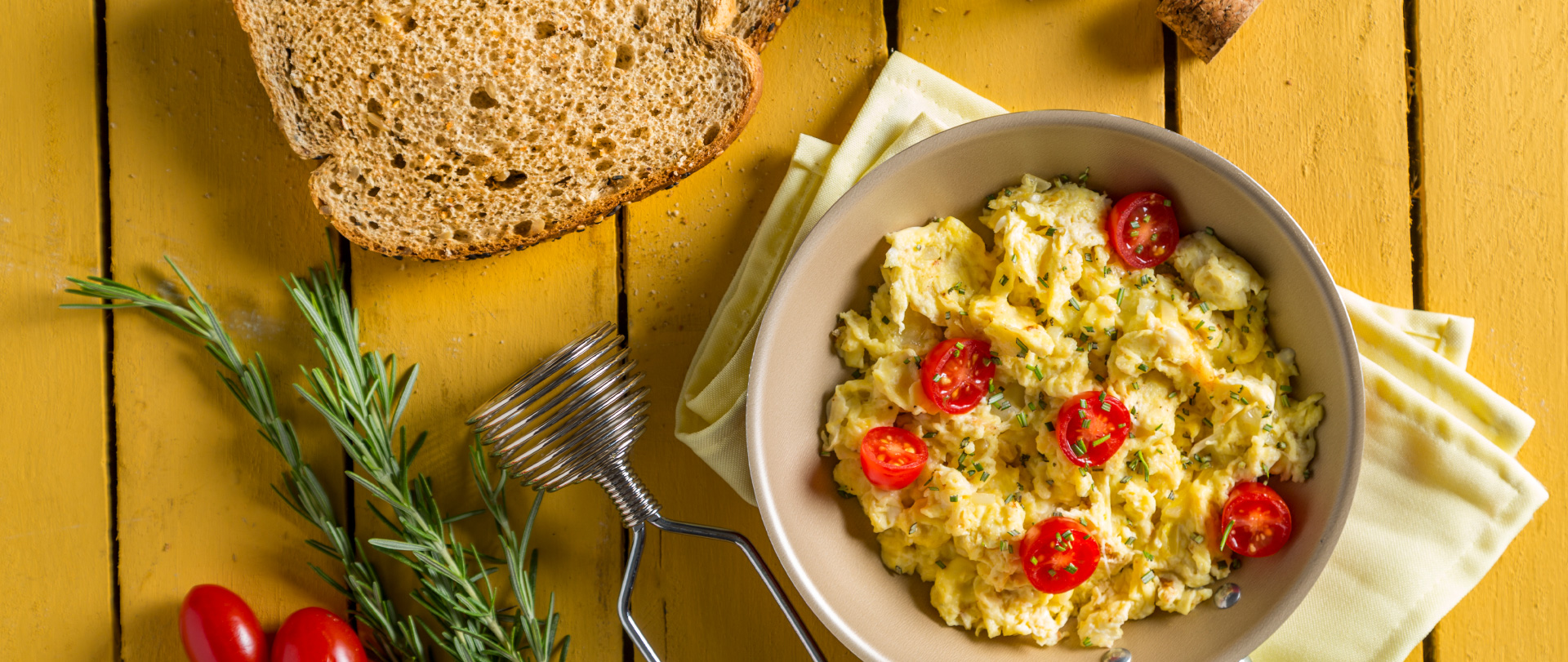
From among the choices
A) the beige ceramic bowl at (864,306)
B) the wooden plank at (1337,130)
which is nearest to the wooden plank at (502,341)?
the beige ceramic bowl at (864,306)

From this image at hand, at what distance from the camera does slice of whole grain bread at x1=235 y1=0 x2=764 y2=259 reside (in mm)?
1879

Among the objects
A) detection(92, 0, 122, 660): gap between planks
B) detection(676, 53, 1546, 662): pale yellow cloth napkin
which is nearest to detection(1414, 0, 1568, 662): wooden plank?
detection(676, 53, 1546, 662): pale yellow cloth napkin

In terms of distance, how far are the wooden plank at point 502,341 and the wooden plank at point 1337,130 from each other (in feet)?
4.83

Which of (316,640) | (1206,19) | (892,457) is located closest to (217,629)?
(316,640)

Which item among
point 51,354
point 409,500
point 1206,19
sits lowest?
point 51,354

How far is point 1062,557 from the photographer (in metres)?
1.62

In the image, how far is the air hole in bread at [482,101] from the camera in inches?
75.2

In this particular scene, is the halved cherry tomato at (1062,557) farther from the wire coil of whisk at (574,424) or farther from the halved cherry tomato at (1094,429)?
the wire coil of whisk at (574,424)

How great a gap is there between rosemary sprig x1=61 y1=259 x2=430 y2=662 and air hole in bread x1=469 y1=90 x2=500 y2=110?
74 cm

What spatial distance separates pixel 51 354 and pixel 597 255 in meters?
1.31

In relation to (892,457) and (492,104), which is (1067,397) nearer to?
(892,457)

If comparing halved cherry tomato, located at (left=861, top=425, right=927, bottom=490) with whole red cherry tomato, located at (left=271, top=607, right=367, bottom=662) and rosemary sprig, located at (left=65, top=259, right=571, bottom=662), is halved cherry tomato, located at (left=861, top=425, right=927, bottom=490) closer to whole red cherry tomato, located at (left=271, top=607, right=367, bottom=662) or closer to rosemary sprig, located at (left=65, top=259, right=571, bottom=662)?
rosemary sprig, located at (left=65, top=259, right=571, bottom=662)

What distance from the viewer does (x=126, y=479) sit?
2086 mm

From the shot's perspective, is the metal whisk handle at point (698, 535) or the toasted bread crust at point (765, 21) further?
the toasted bread crust at point (765, 21)
